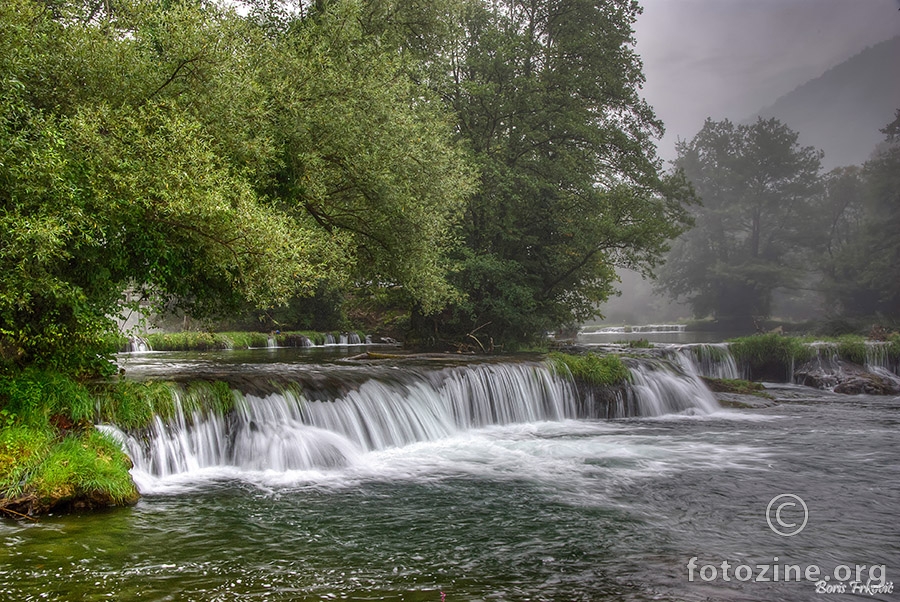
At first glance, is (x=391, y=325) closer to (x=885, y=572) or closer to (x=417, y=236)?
(x=417, y=236)

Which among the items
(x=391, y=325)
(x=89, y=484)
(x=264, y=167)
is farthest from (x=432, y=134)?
(x=391, y=325)

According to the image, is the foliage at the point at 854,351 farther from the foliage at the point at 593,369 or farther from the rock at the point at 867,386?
the foliage at the point at 593,369

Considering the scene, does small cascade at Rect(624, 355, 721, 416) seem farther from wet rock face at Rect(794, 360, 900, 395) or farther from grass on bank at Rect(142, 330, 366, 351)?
grass on bank at Rect(142, 330, 366, 351)

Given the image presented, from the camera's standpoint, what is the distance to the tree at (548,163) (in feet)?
89.7

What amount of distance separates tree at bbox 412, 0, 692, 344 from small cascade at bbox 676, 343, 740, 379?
429 centimetres

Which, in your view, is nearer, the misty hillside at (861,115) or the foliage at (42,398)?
the foliage at (42,398)

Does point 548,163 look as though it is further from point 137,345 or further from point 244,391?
point 137,345

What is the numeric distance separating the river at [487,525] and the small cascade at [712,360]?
12302mm

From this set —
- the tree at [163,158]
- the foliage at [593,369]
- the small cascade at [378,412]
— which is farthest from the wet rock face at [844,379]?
the tree at [163,158]

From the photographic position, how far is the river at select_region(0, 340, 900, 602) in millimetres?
6359

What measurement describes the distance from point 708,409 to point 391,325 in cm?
1965

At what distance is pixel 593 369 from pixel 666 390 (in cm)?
283

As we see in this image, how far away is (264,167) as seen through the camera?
45.9 feet

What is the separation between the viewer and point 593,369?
20.4 m
